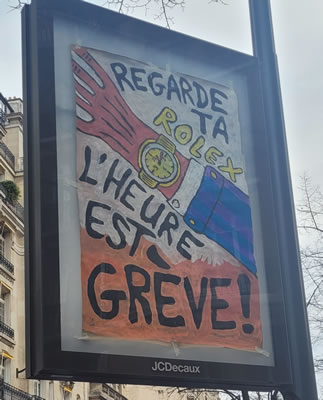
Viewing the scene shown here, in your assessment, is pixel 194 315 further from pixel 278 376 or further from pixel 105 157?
pixel 105 157

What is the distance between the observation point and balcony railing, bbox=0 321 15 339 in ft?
114

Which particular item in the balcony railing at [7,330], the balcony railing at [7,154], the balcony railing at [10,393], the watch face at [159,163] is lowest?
the watch face at [159,163]

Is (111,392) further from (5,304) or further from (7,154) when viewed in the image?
(7,154)

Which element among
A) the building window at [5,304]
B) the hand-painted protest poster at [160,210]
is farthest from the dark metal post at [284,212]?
the building window at [5,304]

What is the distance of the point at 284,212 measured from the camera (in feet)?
11.8

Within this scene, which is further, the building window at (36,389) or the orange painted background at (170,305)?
the building window at (36,389)

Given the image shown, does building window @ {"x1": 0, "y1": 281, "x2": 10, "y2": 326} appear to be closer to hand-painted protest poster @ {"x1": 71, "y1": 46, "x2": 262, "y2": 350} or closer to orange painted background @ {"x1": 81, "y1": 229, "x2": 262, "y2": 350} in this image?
hand-painted protest poster @ {"x1": 71, "y1": 46, "x2": 262, "y2": 350}

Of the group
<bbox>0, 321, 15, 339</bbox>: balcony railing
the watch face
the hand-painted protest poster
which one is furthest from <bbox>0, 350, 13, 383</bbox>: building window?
the watch face

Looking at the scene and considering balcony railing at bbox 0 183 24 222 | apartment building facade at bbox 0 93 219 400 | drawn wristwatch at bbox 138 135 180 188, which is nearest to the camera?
drawn wristwatch at bbox 138 135 180 188

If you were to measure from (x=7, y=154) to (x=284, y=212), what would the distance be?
1394 inches

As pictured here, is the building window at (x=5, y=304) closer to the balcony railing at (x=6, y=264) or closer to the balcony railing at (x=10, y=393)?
the balcony railing at (x=6, y=264)

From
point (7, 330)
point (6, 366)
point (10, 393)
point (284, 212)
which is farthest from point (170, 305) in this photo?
point (6, 366)

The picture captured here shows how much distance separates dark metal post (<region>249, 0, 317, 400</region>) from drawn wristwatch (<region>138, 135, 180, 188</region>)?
1.64 ft

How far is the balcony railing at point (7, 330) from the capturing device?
114ft
